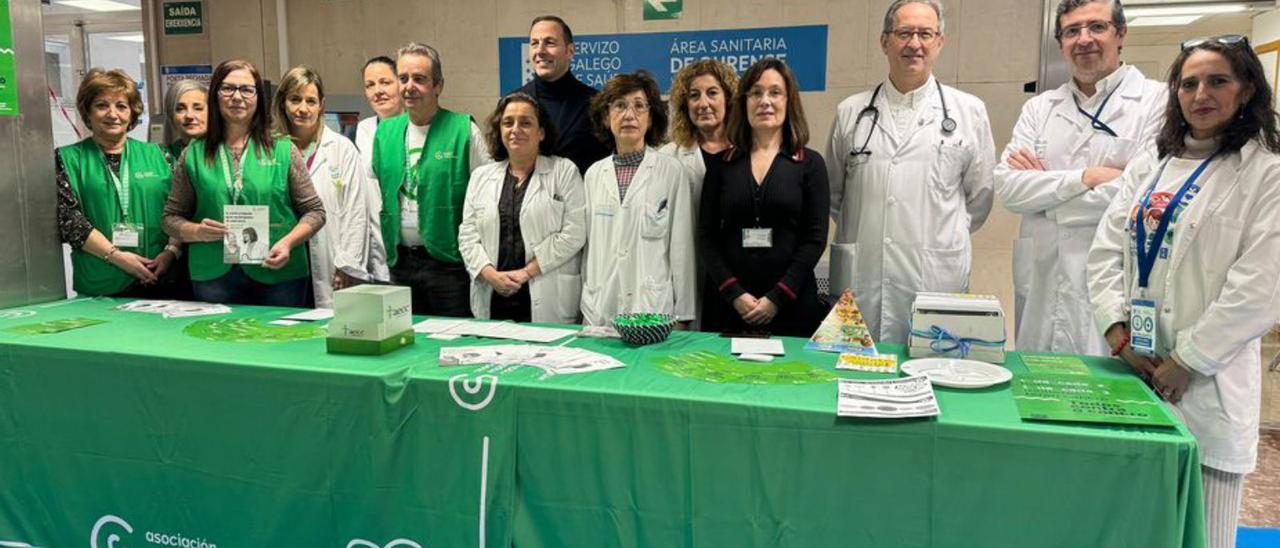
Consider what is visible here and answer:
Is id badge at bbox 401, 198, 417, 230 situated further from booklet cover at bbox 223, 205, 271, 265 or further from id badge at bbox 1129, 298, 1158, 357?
id badge at bbox 1129, 298, 1158, 357

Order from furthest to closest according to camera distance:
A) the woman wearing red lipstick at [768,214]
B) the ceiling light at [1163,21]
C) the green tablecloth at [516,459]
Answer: the ceiling light at [1163,21], the woman wearing red lipstick at [768,214], the green tablecloth at [516,459]

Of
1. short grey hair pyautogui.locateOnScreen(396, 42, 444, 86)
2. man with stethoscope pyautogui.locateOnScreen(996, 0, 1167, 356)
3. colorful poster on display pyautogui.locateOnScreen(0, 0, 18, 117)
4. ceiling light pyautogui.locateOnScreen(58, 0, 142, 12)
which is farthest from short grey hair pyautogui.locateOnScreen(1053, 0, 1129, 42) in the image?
ceiling light pyautogui.locateOnScreen(58, 0, 142, 12)

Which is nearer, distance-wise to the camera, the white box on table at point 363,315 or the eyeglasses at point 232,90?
the white box on table at point 363,315

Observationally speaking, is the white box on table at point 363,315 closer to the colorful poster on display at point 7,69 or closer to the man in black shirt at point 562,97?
the man in black shirt at point 562,97

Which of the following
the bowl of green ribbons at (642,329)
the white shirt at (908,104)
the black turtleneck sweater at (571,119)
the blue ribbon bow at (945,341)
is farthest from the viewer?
the black turtleneck sweater at (571,119)

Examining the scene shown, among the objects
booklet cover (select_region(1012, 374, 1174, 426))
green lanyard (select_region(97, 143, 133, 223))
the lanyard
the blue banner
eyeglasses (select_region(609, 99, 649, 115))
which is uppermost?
the blue banner

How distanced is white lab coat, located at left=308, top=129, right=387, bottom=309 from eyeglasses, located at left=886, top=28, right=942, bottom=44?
2.04 metres

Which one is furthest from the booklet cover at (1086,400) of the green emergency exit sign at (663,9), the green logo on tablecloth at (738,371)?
the green emergency exit sign at (663,9)

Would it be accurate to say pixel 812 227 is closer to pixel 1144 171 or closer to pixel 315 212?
pixel 1144 171

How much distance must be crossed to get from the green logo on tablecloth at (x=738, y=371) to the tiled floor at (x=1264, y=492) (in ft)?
7.06

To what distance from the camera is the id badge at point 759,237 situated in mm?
2645

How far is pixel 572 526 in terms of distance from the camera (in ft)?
5.86

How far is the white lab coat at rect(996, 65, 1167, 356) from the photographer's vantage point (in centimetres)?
252

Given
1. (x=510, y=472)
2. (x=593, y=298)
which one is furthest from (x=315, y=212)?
(x=510, y=472)
